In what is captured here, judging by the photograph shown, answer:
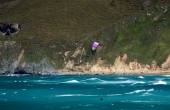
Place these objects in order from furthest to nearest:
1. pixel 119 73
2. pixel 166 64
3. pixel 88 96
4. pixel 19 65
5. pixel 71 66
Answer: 1. pixel 71 66
2. pixel 19 65
3. pixel 119 73
4. pixel 166 64
5. pixel 88 96

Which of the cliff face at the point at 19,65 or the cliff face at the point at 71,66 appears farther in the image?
the cliff face at the point at 19,65

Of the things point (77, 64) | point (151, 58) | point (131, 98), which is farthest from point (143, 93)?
point (77, 64)

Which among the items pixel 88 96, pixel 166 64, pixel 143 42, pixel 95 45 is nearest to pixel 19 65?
pixel 95 45

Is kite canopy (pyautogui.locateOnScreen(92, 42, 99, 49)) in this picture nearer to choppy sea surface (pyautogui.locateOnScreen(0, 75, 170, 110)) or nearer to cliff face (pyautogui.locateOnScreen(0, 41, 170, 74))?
cliff face (pyautogui.locateOnScreen(0, 41, 170, 74))

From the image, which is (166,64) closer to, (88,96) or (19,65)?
(19,65)

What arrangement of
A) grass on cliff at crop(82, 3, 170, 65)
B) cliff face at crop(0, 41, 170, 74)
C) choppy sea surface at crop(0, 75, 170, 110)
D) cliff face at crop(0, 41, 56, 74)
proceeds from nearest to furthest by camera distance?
choppy sea surface at crop(0, 75, 170, 110) → grass on cliff at crop(82, 3, 170, 65) → cliff face at crop(0, 41, 170, 74) → cliff face at crop(0, 41, 56, 74)

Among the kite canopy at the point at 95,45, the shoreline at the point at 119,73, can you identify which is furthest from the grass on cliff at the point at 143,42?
the shoreline at the point at 119,73

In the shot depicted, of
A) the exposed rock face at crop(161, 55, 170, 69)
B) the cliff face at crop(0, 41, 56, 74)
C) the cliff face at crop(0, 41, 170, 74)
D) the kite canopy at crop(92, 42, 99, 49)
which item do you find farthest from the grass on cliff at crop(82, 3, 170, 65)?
the cliff face at crop(0, 41, 56, 74)

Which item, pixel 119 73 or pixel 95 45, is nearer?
pixel 119 73

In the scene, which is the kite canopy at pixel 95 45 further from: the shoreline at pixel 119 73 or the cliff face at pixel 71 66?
the shoreline at pixel 119 73
